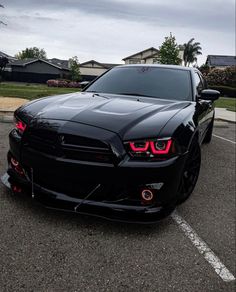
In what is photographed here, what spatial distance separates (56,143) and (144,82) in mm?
1960

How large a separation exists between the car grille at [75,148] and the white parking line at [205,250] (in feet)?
3.42

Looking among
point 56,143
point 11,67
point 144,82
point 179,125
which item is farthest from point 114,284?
point 11,67

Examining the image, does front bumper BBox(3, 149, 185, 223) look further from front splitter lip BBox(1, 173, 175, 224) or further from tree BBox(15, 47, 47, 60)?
tree BBox(15, 47, 47, 60)

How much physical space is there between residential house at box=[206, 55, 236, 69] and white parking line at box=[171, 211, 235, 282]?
6541 cm

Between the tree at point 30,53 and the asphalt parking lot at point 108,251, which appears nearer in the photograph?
the asphalt parking lot at point 108,251

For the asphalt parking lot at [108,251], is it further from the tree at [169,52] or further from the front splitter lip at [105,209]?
the tree at [169,52]

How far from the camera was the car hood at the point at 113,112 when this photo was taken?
2735mm

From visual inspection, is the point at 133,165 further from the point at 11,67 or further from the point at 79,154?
the point at 11,67

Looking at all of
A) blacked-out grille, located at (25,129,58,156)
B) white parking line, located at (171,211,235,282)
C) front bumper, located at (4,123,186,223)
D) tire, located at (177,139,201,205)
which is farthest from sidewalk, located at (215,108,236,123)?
blacked-out grille, located at (25,129,58,156)

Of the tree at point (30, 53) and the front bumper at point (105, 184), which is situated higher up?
the tree at point (30, 53)

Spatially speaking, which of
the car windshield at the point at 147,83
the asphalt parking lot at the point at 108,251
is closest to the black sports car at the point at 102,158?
the asphalt parking lot at the point at 108,251

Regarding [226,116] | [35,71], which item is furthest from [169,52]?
[35,71]

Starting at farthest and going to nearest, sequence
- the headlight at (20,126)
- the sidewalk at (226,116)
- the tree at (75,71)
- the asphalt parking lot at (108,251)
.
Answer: the tree at (75,71)
the sidewalk at (226,116)
the headlight at (20,126)
the asphalt parking lot at (108,251)

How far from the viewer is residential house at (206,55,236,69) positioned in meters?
64.1
